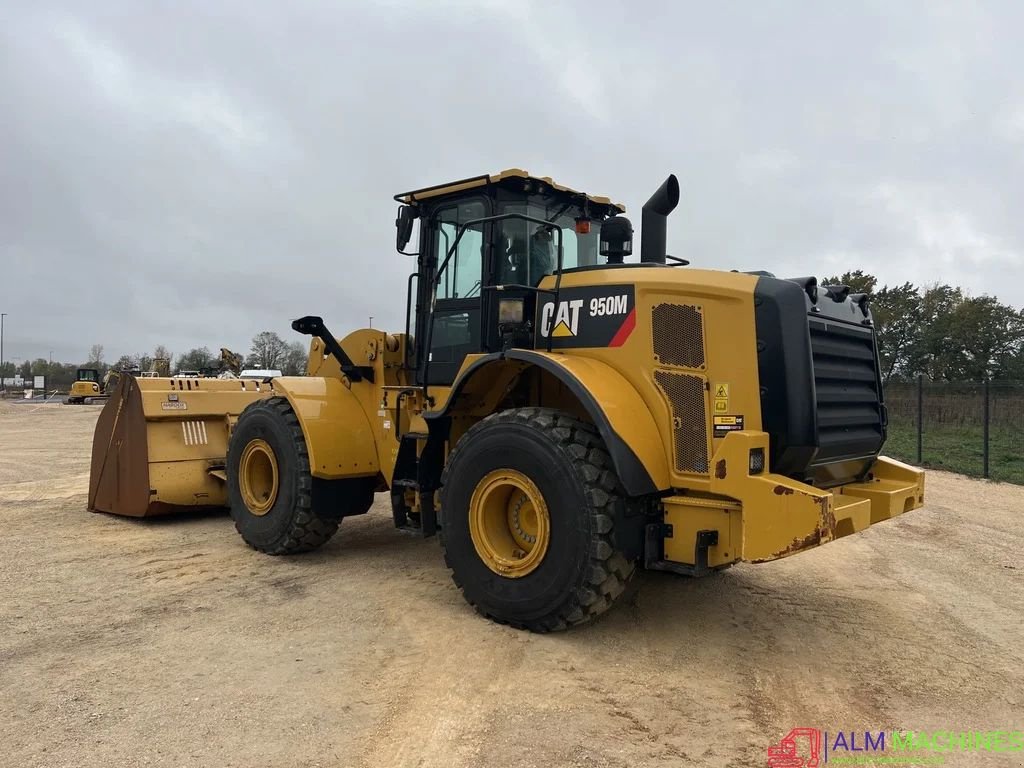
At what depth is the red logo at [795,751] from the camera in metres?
3.09

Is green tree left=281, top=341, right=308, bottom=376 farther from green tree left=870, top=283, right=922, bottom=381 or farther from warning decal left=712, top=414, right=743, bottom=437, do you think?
green tree left=870, top=283, right=922, bottom=381

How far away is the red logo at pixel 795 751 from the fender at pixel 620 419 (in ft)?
4.36

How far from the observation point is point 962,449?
51.5 ft

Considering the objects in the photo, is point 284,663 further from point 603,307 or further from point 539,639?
point 603,307

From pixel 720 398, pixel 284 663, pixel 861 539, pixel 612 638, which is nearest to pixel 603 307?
pixel 720 398

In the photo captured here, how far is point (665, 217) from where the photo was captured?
17.9ft

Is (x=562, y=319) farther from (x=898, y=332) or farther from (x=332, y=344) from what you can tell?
(x=898, y=332)

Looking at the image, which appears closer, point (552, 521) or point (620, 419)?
point (620, 419)

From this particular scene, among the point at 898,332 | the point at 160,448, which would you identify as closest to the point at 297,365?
the point at 160,448

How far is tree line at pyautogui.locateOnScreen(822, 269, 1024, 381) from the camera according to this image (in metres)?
29.4

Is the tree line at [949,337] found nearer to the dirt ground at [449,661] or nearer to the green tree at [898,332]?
the green tree at [898,332]

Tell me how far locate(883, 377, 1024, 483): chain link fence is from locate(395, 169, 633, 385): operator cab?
29.9 feet

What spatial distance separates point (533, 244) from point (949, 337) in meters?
30.2

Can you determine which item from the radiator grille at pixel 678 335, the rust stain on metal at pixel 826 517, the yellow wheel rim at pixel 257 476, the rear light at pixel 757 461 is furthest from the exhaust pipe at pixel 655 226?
the yellow wheel rim at pixel 257 476
